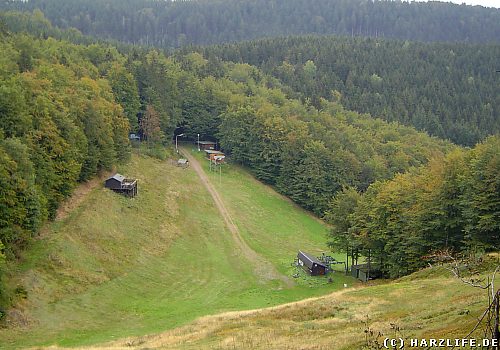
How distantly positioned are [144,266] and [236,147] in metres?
51.0

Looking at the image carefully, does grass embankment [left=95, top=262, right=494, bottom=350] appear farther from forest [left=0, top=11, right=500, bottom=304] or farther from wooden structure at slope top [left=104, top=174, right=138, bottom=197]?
wooden structure at slope top [left=104, top=174, right=138, bottom=197]

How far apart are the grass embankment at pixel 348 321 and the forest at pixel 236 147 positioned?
10.0m

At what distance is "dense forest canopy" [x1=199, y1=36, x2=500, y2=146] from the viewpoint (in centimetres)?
16538

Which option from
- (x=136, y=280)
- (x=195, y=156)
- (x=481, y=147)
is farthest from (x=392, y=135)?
(x=136, y=280)

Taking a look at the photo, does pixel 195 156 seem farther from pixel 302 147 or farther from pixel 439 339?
pixel 439 339

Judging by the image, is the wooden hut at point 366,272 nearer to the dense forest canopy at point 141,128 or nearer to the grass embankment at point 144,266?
the grass embankment at point 144,266

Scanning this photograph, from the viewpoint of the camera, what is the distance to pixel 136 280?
5122 cm

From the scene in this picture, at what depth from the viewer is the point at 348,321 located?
30.7 m

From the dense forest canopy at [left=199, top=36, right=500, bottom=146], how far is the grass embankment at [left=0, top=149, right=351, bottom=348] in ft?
279

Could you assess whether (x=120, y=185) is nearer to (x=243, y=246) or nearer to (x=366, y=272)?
(x=243, y=246)

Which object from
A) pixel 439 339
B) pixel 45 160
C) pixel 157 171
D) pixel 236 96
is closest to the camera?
pixel 439 339

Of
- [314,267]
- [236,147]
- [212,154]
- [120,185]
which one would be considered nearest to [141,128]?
[212,154]

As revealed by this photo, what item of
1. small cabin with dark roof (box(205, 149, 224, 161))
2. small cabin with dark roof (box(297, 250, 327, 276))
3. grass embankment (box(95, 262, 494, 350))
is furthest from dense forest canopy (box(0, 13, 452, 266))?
small cabin with dark roof (box(297, 250, 327, 276))

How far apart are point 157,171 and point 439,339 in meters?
67.6
